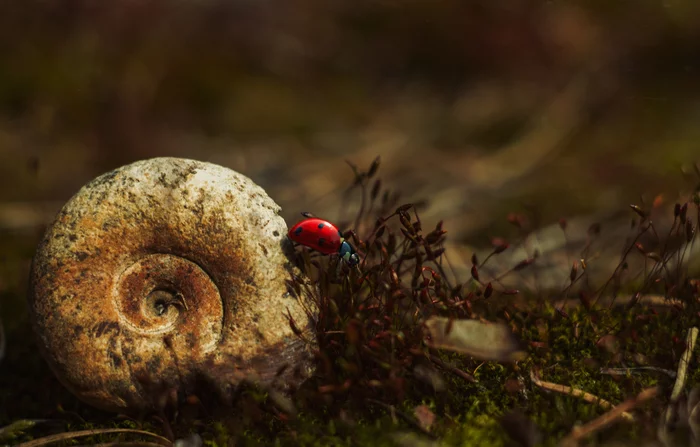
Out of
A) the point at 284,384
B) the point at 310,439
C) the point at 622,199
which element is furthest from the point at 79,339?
the point at 622,199

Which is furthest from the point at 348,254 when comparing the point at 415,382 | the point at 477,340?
the point at 477,340

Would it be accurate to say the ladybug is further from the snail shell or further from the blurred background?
the blurred background

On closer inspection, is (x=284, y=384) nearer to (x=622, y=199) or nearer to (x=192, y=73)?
(x=622, y=199)

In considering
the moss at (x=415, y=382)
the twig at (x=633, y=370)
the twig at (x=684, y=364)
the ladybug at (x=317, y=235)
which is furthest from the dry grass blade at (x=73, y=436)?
the twig at (x=684, y=364)

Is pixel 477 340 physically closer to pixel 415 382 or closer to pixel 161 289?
pixel 415 382

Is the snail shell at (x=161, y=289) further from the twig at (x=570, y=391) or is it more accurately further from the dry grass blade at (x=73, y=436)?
the twig at (x=570, y=391)
